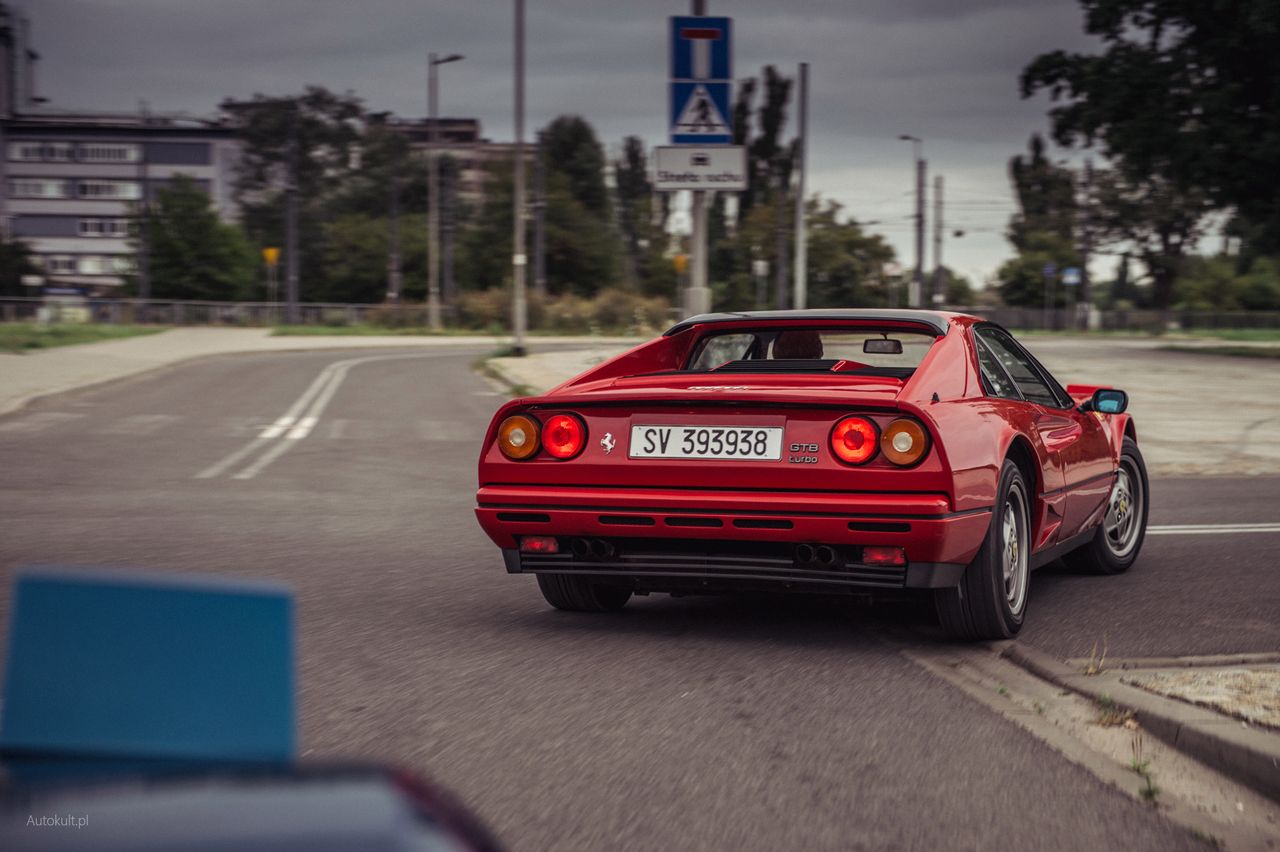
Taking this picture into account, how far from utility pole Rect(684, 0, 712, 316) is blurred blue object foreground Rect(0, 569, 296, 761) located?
38.6ft

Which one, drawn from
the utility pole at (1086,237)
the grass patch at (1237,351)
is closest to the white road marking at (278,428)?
the grass patch at (1237,351)

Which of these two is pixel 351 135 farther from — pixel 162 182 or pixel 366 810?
pixel 366 810

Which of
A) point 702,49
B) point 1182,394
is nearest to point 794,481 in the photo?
point 702,49

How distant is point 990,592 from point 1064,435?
137cm

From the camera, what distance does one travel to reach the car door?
6.34 meters

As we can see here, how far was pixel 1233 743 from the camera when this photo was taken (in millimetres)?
3914

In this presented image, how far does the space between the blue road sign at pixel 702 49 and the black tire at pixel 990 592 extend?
8121 mm

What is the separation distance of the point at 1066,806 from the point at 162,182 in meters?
125

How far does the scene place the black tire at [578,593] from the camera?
6145 millimetres

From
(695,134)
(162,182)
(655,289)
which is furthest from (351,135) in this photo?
(695,134)

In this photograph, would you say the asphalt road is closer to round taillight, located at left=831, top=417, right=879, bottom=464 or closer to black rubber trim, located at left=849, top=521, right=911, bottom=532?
black rubber trim, located at left=849, top=521, right=911, bottom=532

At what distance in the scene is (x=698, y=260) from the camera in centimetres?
1492

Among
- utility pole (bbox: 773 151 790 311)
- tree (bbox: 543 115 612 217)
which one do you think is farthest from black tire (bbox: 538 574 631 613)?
tree (bbox: 543 115 612 217)

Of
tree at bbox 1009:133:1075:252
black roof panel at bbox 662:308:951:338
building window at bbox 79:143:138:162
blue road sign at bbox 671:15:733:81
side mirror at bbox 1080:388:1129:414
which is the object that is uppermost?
building window at bbox 79:143:138:162
